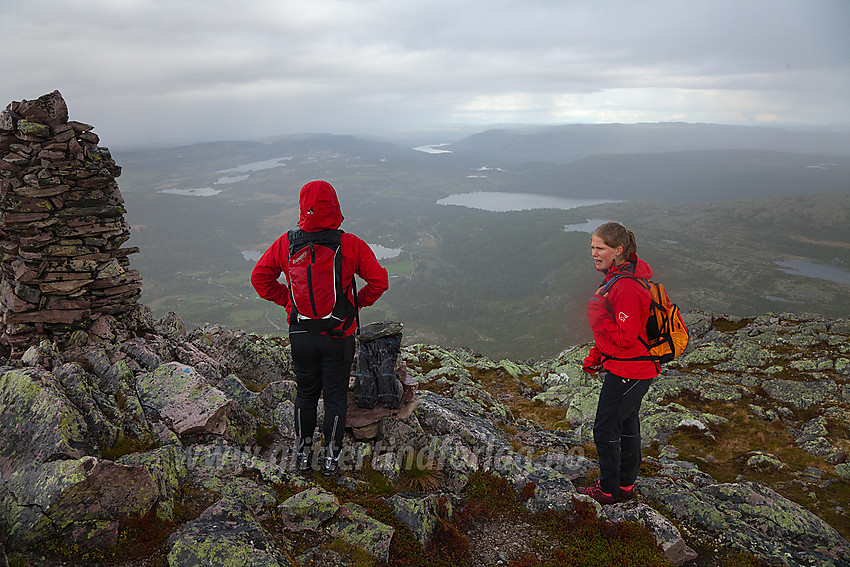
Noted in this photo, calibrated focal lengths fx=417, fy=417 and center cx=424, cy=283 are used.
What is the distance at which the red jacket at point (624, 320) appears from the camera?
6906 millimetres

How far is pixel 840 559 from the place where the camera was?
815 cm

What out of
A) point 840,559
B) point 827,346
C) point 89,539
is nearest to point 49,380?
point 89,539

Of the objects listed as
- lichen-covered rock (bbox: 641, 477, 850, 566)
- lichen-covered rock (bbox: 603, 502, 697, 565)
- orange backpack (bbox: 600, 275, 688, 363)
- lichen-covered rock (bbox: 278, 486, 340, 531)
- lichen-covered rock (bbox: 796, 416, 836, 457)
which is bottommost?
lichen-covered rock (bbox: 796, 416, 836, 457)

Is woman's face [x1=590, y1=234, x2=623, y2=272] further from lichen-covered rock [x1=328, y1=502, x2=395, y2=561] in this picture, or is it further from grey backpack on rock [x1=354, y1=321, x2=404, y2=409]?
lichen-covered rock [x1=328, y1=502, x2=395, y2=561]

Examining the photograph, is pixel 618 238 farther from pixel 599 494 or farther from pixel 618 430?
pixel 599 494

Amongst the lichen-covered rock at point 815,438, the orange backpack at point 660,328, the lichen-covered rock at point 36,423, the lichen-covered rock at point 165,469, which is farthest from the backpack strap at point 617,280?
the lichen-covered rock at point 815,438

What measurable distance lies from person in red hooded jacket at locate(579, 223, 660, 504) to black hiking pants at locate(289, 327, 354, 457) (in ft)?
14.8

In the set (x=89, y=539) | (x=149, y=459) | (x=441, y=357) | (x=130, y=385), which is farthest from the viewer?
(x=441, y=357)

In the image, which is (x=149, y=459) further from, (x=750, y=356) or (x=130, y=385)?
(x=750, y=356)

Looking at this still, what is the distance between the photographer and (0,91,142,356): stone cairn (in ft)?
41.7

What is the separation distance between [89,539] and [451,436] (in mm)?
7194

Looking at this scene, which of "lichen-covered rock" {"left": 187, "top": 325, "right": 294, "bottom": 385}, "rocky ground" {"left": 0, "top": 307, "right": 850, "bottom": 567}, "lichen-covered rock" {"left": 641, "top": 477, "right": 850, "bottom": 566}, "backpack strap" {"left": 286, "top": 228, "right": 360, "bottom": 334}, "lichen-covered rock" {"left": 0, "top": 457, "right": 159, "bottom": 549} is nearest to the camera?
"lichen-covered rock" {"left": 0, "top": 457, "right": 159, "bottom": 549}

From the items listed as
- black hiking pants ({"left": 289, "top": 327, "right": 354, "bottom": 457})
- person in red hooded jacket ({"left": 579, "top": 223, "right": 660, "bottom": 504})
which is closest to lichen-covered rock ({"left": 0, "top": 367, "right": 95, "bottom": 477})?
black hiking pants ({"left": 289, "top": 327, "right": 354, "bottom": 457})

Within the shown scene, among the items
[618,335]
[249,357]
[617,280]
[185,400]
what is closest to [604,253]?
[617,280]
